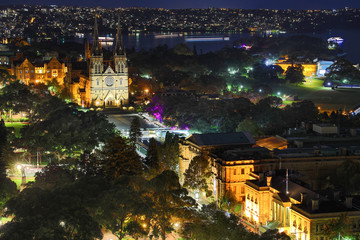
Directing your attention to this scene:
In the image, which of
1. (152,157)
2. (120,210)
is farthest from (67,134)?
(120,210)

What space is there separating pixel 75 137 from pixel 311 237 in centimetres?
2703

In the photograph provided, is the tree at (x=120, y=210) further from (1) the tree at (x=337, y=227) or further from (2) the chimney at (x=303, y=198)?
(1) the tree at (x=337, y=227)

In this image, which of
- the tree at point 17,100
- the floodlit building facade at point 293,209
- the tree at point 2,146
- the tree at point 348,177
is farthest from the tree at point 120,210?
the tree at point 17,100

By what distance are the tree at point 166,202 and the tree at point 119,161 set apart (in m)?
7.74

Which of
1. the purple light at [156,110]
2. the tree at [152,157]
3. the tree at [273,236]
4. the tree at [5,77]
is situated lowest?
the purple light at [156,110]

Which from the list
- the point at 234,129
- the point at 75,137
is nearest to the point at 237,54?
the point at 234,129

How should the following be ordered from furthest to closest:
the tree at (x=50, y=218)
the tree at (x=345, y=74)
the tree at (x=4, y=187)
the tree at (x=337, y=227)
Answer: the tree at (x=345, y=74) < the tree at (x=4, y=187) < the tree at (x=337, y=227) < the tree at (x=50, y=218)

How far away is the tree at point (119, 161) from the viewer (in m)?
47.1

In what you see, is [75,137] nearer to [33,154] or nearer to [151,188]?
[33,154]

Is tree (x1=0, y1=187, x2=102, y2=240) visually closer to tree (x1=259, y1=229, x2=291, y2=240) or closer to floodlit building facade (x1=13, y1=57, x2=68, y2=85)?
tree (x1=259, y1=229, x2=291, y2=240)

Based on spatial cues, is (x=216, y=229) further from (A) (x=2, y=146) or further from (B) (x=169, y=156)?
(A) (x=2, y=146)

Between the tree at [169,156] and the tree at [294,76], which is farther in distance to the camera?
the tree at [294,76]

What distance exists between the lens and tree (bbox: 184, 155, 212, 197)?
46.1 meters

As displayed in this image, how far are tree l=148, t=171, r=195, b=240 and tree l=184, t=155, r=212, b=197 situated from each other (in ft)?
20.3
